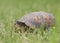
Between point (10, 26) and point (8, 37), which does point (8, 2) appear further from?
point (8, 37)

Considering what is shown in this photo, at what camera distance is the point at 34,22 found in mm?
4688

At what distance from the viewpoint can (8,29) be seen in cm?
433

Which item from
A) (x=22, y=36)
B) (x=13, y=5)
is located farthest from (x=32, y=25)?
(x=13, y=5)

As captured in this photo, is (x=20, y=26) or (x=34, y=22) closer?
(x=20, y=26)

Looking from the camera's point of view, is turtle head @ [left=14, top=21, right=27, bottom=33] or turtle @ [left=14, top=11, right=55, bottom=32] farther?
turtle @ [left=14, top=11, right=55, bottom=32]

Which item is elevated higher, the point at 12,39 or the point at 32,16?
the point at 32,16

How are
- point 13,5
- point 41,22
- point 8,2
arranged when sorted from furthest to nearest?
point 8,2, point 13,5, point 41,22

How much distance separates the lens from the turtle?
14.8 ft

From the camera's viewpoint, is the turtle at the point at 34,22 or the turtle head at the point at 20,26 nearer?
the turtle head at the point at 20,26

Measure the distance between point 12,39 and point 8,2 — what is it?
3.90 meters

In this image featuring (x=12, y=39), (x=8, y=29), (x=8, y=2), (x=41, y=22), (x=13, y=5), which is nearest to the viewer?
(x=12, y=39)

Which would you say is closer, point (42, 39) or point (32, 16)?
point (42, 39)

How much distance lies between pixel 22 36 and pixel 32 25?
1.76 ft

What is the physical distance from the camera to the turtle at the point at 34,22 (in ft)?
14.8
